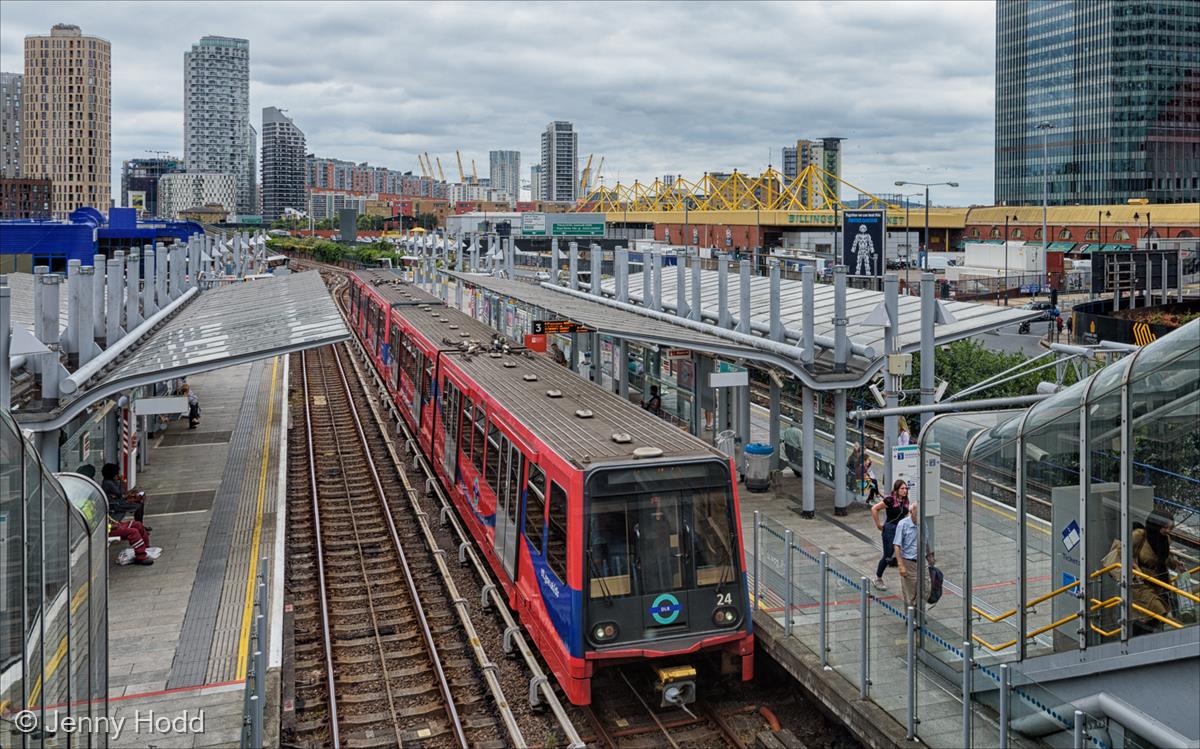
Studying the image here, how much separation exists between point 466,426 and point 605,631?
6.78 m

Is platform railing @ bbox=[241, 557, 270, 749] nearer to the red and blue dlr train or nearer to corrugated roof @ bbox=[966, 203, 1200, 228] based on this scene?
the red and blue dlr train

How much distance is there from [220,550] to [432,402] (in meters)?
5.43

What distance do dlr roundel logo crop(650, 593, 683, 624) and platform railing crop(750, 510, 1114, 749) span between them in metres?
1.54

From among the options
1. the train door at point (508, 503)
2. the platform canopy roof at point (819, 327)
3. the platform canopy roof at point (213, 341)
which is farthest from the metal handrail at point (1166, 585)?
the platform canopy roof at point (213, 341)

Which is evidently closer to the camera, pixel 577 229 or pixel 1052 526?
pixel 1052 526

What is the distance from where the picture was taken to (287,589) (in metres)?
15.4

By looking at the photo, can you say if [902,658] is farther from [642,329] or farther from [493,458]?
[642,329]

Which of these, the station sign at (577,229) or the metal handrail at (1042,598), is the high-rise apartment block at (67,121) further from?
the metal handrail at (1042,598)

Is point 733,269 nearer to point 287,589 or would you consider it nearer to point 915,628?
point 287,589

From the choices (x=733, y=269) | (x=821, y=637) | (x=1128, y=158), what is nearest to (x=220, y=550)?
(x=821, y=637)

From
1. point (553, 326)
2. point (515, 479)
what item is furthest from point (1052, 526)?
point (553, 326)

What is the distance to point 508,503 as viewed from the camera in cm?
1344

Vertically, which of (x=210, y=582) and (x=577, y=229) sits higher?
(x=577, y=229)

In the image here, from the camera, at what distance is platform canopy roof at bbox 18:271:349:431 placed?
15.0 m
